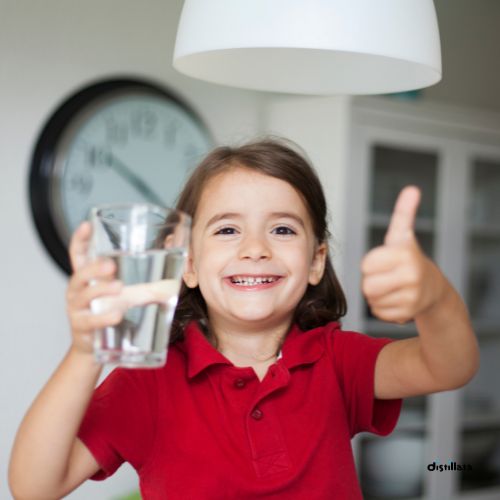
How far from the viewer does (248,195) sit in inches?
45.9

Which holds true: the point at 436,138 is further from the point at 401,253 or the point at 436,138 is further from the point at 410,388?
the point at 401,253

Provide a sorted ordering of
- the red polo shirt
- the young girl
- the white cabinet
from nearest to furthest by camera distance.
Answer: the young girl → the red polo shirt → the white cabinet

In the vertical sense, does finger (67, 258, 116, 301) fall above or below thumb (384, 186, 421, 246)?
below

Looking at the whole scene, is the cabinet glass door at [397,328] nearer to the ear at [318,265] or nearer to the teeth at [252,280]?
the ear at [318,265]

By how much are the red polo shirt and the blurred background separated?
125cm

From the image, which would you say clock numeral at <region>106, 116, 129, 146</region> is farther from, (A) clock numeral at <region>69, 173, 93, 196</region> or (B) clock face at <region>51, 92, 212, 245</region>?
(A) clock numeral at <region>69, 173, 93, 196</region>

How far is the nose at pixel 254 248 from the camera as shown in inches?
43.2

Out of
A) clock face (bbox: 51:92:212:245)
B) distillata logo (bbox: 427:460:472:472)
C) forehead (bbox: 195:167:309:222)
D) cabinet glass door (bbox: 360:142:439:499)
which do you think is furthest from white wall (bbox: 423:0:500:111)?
forehead (bbox: 195:167:309:222)

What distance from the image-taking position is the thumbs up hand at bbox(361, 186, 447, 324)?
0.72 meters

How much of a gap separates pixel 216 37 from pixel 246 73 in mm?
201

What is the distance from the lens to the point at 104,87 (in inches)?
94.3

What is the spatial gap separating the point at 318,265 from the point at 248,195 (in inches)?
7.4

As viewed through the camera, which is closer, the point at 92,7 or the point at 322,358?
the point at 322,358

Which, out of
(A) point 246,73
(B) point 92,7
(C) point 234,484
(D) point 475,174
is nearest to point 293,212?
(A) point 246,73
